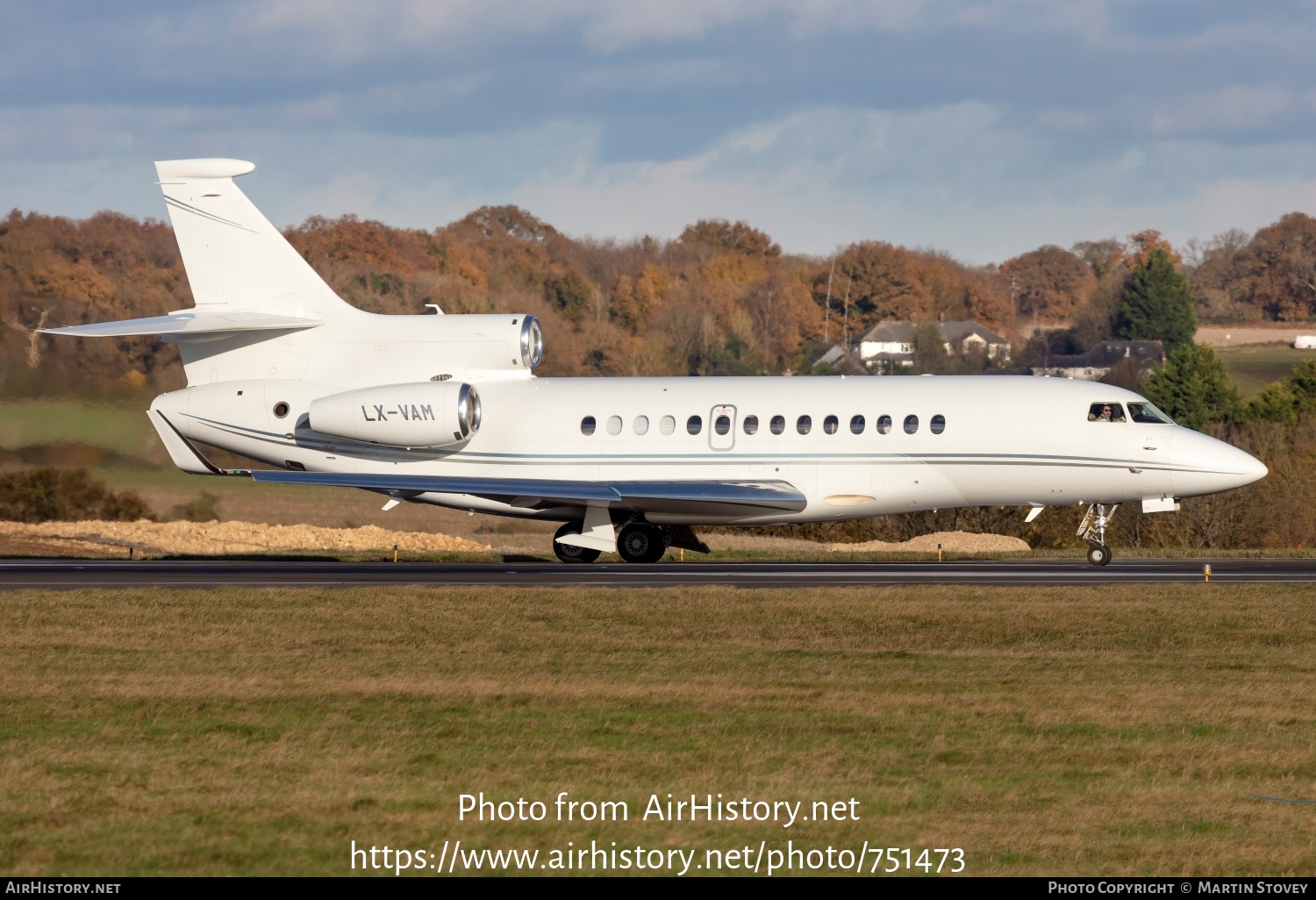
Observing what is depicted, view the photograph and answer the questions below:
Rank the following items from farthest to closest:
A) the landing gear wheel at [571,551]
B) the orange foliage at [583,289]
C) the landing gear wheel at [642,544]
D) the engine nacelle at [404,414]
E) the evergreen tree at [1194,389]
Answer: the evergreen tree at [1194,389]
the orange foliage at [583,289]
the landing gear wheel at [642,544]
the landing gear wheel at [571,551]
the engine nacelle at [404,414]

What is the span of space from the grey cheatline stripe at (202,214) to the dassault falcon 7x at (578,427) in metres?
0.04

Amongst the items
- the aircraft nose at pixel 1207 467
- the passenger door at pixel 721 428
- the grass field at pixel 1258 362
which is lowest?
the grass field at pixel 1258 362

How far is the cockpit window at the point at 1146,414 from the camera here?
1121 inches

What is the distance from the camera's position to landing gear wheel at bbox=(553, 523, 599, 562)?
30984 mm

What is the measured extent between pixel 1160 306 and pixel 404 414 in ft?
348

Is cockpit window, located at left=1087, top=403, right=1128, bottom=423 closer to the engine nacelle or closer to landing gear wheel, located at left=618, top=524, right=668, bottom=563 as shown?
landing gear wheel, located at left=618, top=524, right=668, bottom=563

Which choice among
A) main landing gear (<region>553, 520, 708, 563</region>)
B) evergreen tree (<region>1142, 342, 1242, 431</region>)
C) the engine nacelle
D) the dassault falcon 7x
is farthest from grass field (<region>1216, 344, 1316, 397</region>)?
the engine nacelle

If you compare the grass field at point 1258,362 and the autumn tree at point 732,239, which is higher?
the autumn tree at point 732,239

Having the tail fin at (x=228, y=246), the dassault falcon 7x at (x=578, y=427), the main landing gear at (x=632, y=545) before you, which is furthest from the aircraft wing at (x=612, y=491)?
the tail fin at (x=228, y=246)

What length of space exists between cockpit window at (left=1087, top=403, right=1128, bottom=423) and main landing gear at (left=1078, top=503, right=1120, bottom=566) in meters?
1.67

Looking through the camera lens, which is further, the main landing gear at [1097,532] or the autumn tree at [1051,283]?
the autumn tree at [1051,283]

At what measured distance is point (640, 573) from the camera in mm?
27016

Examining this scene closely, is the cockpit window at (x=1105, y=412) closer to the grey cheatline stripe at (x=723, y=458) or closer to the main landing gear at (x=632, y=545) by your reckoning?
the grey cheatline stripe at (x=723, y=458)
